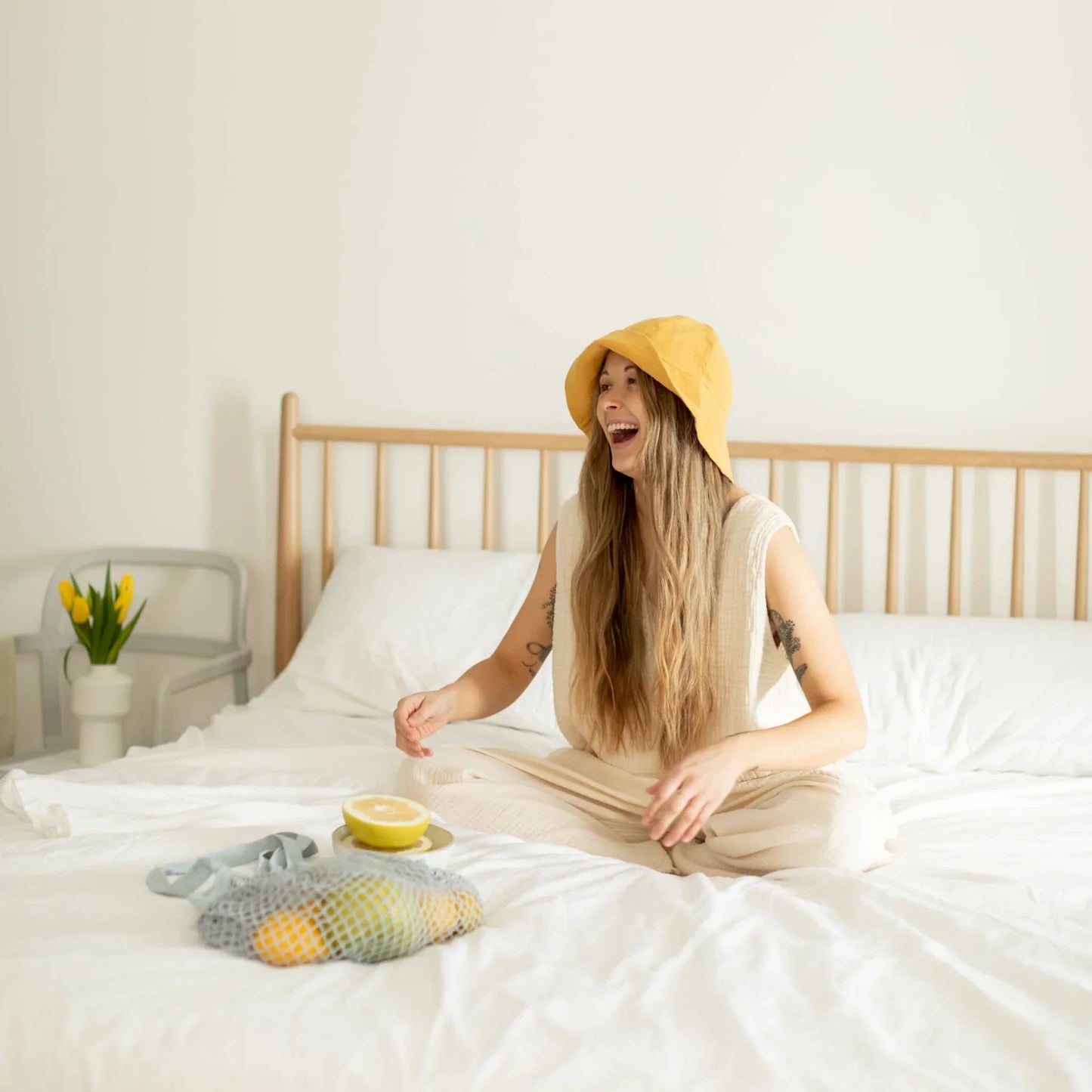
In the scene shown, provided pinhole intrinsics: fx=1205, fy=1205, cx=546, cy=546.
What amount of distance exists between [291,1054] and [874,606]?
1.77 m

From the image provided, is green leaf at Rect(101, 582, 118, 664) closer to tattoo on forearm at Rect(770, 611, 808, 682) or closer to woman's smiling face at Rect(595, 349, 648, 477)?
woman's smiling face at Rect(595, 349, 648, 477)

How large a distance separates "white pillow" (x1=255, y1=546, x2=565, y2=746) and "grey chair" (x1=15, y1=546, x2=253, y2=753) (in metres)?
0.31

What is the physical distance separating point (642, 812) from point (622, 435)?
47 cm

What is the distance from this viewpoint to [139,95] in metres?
2.60

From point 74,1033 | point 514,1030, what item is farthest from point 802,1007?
point 74,1033

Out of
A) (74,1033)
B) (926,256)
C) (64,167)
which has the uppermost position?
(64,167)

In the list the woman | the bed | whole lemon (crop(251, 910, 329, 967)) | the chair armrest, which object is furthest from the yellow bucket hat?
the chair armrest

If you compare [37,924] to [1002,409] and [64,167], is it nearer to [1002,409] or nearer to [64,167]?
[1002,409]

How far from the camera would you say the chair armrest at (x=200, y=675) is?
2.26 metres

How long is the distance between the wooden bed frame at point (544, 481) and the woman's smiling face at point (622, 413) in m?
→ 0.75

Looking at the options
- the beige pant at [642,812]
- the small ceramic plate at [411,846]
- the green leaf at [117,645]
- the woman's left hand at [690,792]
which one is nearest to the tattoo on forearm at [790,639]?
the beige pant at [642,812]

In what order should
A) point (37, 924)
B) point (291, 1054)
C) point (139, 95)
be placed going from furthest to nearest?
point (139, 95), point (37, 924), point (291, 1054)

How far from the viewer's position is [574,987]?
856 mm

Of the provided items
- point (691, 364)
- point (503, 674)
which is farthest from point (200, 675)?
point (691, 364)
